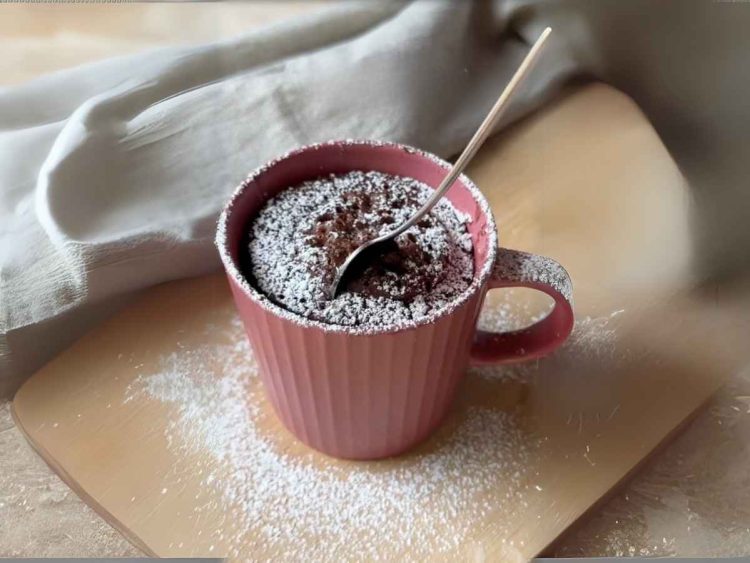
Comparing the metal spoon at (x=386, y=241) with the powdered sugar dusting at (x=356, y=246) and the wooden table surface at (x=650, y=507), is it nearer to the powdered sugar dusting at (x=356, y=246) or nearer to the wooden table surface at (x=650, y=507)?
→ the powdered sugar dusting at (x=356, y=246)

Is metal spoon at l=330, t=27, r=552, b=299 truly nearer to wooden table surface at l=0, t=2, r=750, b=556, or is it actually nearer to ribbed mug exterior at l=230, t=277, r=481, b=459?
ribbed mug exterior at l=230, t=277, r=481, b=459

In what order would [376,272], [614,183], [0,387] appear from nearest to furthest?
[376,272] < [0,387] < [614,183]

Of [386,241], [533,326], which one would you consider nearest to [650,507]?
[533,326]

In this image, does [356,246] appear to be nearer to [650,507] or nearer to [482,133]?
[482,133]

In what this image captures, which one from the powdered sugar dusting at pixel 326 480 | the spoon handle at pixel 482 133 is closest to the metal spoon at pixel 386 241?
the spoon handle at pixel 482 133

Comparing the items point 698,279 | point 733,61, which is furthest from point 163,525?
point 733,61

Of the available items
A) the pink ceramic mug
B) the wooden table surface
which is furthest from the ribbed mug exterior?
the wooden table surface

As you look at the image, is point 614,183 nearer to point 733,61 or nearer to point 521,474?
point 733,61
